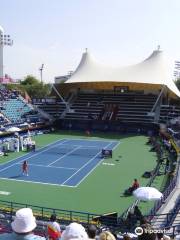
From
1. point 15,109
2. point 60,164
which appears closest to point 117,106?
point 15,109

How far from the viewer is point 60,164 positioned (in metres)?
28.9

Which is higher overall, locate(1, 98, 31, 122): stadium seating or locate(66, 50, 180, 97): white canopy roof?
locate(66, 50, 180, 97): white canopy roof

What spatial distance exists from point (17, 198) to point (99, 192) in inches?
181

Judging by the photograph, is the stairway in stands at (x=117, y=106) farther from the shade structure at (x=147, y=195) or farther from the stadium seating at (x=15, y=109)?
the shade structure at (x=147, y=195)

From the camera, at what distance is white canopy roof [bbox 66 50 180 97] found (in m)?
54.6

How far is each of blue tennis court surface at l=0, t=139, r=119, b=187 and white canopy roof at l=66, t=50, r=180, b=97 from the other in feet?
57.6

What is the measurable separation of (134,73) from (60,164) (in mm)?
30587

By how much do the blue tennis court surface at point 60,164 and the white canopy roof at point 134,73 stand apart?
57.6 feet

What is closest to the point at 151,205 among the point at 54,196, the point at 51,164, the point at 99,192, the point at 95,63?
the point at 99,192

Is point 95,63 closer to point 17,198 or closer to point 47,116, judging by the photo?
point 47,116

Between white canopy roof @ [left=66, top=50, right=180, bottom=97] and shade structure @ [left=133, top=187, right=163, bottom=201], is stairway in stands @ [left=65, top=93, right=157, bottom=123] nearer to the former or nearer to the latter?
white canopy roof @ [left=66, top=50, right=180, bottom=97]

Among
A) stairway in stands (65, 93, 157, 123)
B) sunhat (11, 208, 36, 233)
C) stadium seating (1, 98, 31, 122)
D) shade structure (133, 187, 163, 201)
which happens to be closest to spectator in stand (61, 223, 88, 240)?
sunhat (11, 208, 36, 233)

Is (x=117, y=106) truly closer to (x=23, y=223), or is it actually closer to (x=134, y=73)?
(x=134, y=73)

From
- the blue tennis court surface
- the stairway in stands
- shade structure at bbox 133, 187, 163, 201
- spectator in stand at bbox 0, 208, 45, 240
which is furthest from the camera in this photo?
the stairway in stands
